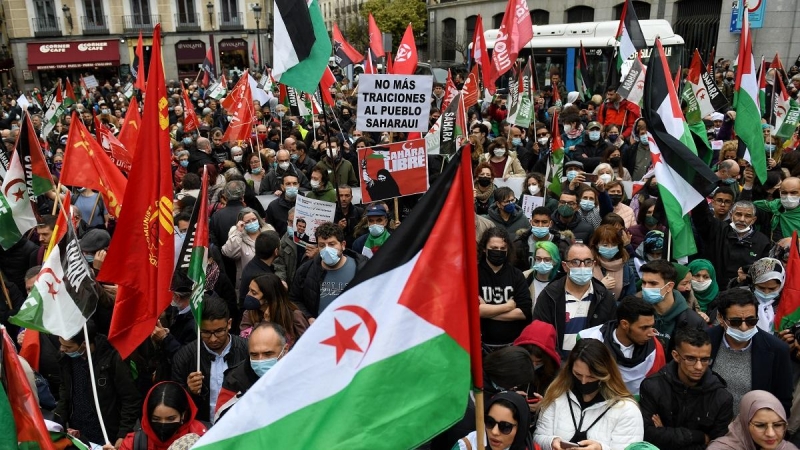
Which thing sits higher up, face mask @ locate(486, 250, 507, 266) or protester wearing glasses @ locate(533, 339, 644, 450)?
face mask @ locate(486, 250, 507, 266)

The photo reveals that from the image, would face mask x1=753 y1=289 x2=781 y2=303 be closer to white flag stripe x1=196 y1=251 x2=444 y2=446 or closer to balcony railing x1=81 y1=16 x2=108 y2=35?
white flag stripe x1=196 y1=251 x2=444 y2=446

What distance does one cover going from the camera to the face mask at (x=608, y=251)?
211 inches

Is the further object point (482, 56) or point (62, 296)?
point (482, 56)

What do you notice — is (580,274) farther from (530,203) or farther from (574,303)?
(530,203)

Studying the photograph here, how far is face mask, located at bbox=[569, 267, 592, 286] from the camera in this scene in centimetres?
477

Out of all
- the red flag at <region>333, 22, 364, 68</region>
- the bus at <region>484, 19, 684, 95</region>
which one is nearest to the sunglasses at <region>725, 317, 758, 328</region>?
the red flag at <region>333, 22, 364, 68</region>

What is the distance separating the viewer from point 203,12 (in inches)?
1917

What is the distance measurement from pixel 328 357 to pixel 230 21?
50.2m

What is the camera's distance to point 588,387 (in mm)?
3521

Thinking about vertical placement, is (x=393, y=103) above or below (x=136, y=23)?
below

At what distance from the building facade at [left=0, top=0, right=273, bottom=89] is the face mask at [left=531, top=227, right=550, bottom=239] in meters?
42.9

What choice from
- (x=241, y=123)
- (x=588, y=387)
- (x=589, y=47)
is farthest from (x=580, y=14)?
(x=588, y=387)

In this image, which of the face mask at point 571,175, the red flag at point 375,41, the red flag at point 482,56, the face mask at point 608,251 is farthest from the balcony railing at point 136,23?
the face mask at point 608,251

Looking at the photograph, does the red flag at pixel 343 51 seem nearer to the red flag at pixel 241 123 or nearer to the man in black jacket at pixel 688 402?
the red flag at pixel 241 123
